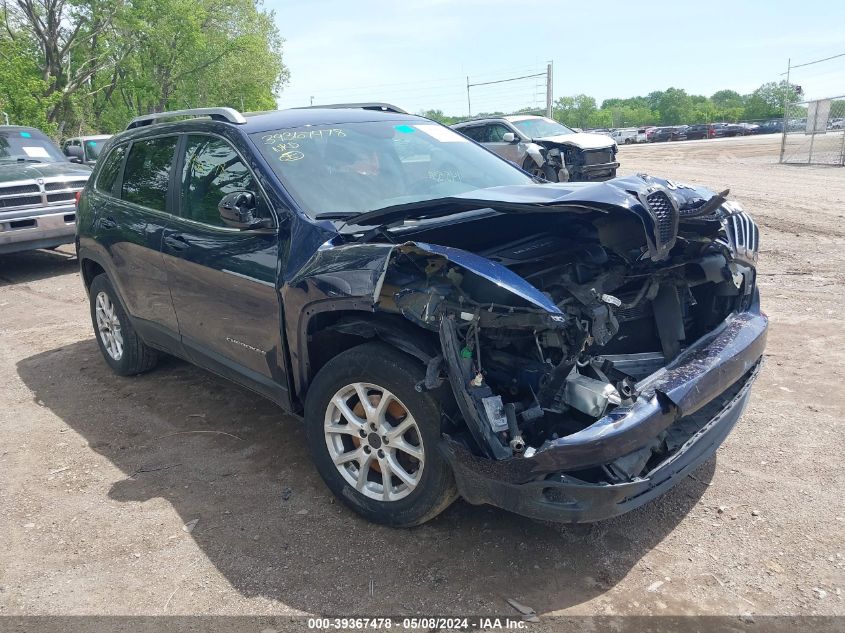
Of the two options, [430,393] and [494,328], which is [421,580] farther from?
[494,328]

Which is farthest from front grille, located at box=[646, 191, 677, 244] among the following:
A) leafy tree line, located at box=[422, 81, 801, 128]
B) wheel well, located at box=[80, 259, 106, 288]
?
leafy tree line, located at box=[422, 81, 801, 128]

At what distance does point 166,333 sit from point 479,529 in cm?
263

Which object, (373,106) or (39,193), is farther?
(39,193)

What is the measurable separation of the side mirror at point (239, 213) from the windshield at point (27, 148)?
9.09 m

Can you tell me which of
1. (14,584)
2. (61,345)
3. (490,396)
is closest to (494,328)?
(490,396)

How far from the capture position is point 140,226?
4609mm

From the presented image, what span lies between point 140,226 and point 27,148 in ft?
26.6

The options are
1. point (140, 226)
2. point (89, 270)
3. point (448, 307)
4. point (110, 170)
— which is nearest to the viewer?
point (448, 307)

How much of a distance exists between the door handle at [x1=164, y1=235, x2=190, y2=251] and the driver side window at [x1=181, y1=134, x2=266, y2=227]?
146 mm

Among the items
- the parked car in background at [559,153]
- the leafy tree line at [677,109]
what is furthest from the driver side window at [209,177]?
the leafy tree line at [677,109]

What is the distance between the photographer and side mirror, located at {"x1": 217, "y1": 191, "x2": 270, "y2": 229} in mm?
3480

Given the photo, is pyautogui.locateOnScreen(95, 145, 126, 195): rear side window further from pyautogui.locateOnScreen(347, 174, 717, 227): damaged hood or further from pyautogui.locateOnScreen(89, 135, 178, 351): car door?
pyautogui.locateOnScreen(347, 174, 717, 227): damaged hood

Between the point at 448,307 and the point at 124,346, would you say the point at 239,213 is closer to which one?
the point at 448,307

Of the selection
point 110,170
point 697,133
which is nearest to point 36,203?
point 110,170
